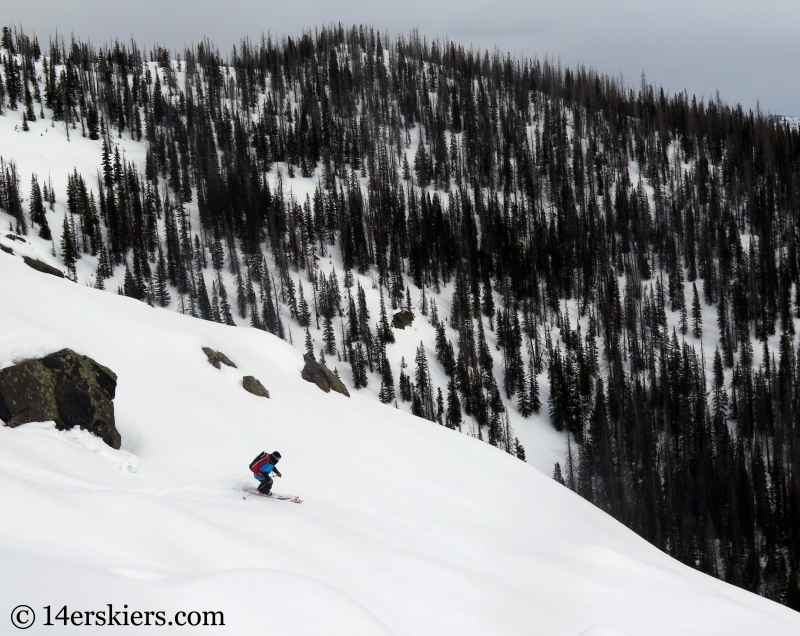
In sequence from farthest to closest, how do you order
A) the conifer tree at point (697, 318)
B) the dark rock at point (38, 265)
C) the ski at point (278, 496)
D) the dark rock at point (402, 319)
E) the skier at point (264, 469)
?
the conifer tree at point (697, 318), the dark rock at point (402, 319), the dark rock at point (38, 265), the ski at point (278, 496), the skier at point (264, 469)

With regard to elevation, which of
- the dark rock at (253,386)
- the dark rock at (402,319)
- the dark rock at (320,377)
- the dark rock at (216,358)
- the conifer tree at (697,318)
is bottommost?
the conifer tree at (697,318)

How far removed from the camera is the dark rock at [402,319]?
349 ft

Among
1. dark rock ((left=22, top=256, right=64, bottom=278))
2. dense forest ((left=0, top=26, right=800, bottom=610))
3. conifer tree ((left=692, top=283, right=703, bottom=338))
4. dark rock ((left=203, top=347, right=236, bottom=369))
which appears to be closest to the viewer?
dark rock ((left=203, top=347, right=236, bottom=369))

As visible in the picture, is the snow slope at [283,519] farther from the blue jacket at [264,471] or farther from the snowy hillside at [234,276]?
the snowy hillside at [234,276]

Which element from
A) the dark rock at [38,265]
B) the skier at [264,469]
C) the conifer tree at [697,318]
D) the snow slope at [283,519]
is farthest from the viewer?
the conifer tree at [697,318]

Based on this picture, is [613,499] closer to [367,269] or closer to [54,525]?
[367,269]

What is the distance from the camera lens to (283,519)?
15.9 m

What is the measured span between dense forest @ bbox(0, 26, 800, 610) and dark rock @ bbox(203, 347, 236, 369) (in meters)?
61.7

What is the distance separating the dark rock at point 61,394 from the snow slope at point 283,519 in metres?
0.44

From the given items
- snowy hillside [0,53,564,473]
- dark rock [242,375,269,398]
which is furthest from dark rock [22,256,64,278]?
snowy hillside [0,53,564,473]

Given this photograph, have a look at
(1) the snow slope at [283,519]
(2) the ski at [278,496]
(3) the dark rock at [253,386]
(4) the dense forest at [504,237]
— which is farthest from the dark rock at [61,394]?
Answer: (4) the dense forest at [504,237]

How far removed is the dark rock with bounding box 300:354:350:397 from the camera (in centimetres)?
3572

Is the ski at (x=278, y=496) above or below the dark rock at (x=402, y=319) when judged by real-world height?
above

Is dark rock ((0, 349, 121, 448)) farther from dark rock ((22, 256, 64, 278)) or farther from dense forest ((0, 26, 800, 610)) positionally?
dense forest ((0, 26, 800, 610))
